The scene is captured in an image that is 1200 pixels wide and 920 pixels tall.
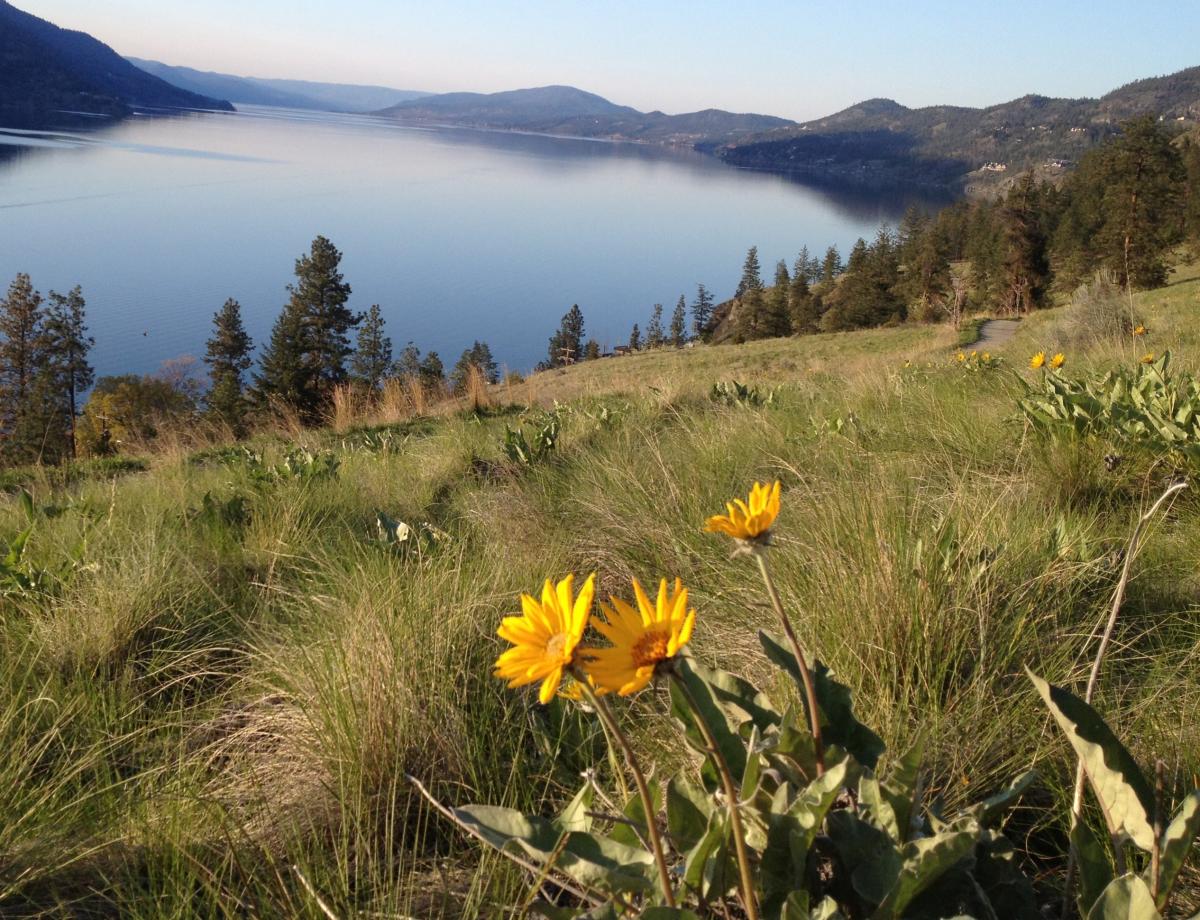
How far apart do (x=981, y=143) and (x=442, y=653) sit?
197 metres

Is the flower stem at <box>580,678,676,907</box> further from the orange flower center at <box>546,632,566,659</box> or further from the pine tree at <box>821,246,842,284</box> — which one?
the pine tree at <box>821,246,842,284</box>

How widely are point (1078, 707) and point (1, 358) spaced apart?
3100cm

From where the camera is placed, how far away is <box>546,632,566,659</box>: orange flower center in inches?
30.3

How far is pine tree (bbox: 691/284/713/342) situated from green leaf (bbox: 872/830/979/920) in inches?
2427

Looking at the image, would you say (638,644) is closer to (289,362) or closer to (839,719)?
(839,719)

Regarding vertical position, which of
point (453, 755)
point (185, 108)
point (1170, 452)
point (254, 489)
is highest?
point (185, 108)

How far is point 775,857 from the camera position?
0.95 metres

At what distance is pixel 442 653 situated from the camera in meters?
1.75

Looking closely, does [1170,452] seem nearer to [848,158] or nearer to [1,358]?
[1,358]

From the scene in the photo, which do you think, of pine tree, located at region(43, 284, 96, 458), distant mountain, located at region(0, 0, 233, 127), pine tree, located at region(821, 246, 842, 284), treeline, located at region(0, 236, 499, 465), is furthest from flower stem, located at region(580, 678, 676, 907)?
distant mountain, located at region(0, 0, 233, 127)

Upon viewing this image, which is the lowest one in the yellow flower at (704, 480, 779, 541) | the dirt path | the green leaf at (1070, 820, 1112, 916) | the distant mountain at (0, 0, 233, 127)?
the dirt path

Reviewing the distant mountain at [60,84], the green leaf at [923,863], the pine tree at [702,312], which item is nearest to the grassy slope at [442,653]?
the green leaf at [923,863]

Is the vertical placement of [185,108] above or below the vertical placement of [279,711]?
above

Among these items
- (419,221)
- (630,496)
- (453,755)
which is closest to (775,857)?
(453,755)
